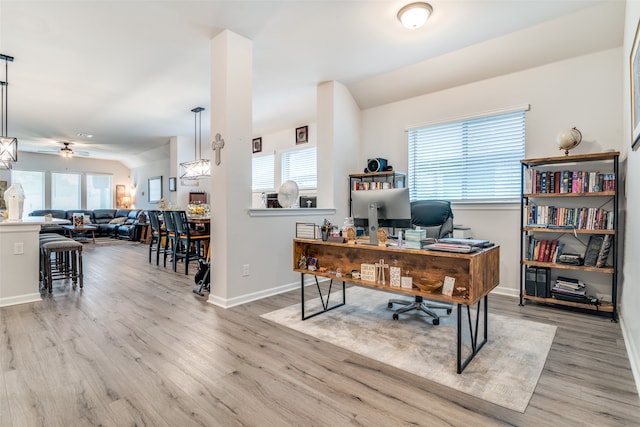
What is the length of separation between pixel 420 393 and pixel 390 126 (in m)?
3.78

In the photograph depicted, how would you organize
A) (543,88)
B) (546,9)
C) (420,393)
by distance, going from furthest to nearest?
(543,88), (546,9), (420,393)

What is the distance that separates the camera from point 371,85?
14.7 ft

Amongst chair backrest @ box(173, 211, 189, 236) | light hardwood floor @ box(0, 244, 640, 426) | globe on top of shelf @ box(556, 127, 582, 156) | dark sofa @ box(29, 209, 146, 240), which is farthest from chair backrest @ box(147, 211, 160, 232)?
globe on top of shelf @ box(556, 127, 582, 156)

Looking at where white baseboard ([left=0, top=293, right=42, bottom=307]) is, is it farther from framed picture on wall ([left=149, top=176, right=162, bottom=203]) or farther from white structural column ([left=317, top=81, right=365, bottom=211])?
framed picture on wall ([left=149, top=176, right=162, bottom=203])

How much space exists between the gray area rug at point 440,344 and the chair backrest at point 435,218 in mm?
793

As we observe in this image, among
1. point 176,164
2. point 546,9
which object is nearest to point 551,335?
point 546,9

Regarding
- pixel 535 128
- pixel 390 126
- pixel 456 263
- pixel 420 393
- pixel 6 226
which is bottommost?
pixel 420 393

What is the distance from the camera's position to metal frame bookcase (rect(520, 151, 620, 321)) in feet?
9.33

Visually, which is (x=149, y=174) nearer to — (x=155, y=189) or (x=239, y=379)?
(x=155, y=189)

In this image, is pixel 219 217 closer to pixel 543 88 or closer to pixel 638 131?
pixel 638 131

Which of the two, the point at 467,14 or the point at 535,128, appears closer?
the point at 467,14

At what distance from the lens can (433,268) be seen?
2344 millimetres

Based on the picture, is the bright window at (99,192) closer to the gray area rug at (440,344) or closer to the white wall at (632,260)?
the gray area rug at (440,344)

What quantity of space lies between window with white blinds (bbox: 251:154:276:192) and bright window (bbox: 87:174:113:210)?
7.22m
